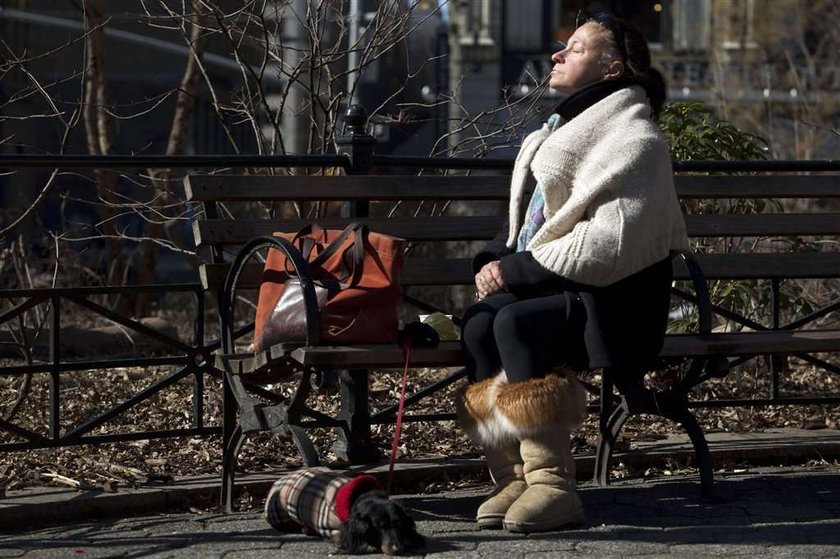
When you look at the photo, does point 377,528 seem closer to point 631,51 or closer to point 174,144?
point 631,51

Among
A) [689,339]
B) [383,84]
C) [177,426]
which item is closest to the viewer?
[689,339]

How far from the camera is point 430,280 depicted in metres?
5.52

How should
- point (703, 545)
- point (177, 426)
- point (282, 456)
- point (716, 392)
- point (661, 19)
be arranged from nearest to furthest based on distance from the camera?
point (703, 545), point (282, 456), point (177, 426), point (716, 392), point (661, 19)

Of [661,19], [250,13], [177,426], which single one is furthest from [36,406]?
[661,19]

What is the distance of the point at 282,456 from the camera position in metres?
5.65

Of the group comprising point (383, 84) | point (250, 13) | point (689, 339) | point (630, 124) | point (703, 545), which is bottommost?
point (703, 545)

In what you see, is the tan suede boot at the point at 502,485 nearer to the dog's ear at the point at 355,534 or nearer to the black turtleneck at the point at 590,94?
the dog's ear at the point at 355,534

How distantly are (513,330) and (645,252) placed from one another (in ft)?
1.65

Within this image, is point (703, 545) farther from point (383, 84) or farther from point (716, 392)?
point (383, 84)

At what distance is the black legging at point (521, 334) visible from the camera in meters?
4.53

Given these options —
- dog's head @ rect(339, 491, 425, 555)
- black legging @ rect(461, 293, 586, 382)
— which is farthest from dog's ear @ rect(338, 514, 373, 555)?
black legging @ rect(461, 293, 586, 382)

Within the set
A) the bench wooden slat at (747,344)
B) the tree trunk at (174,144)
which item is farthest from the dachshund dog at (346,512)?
the tree trunk at (174,144)

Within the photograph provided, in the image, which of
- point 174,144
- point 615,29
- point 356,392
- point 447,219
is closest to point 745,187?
point 447,219

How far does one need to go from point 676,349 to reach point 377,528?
1.33 m
